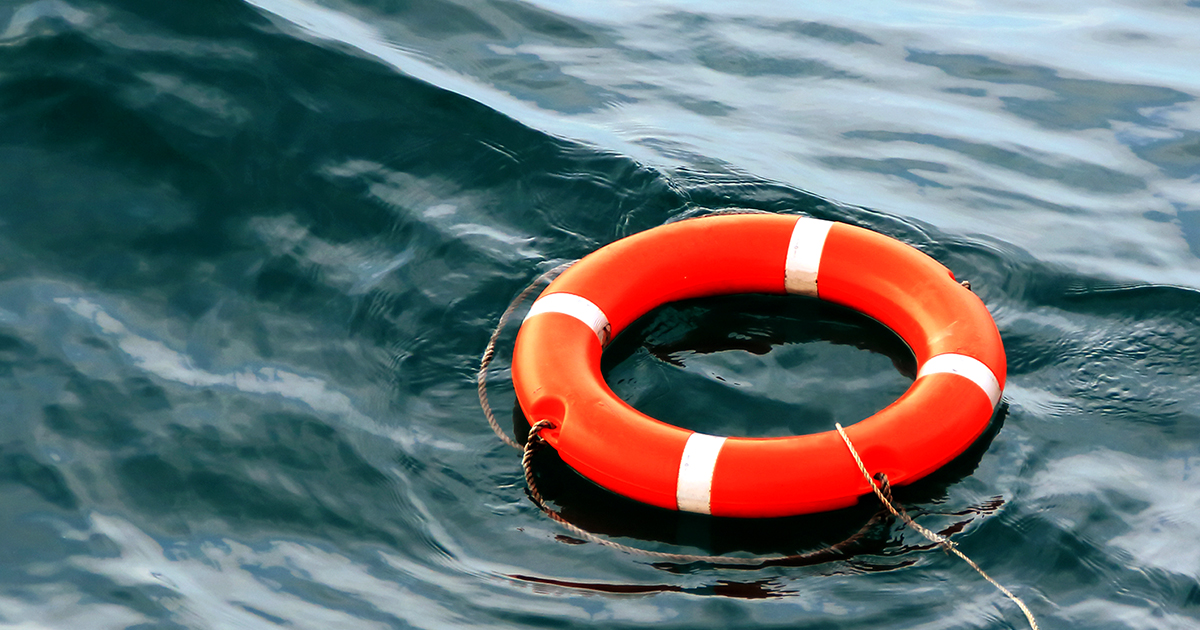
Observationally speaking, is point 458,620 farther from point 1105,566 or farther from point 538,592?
point 1105,566

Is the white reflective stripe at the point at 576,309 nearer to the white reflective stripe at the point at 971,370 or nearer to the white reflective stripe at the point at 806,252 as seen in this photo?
the white reflective stripe at the point at 806,252

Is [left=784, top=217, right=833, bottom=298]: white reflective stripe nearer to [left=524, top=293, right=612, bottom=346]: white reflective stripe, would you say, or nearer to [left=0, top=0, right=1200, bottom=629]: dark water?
[left=0, top=0, right=1200, bottom=629]: dark water

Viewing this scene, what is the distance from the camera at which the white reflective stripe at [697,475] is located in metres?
2.58

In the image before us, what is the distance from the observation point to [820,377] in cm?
313

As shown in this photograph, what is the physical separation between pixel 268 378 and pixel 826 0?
3862 mm

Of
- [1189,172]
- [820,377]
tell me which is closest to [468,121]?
[820,377]

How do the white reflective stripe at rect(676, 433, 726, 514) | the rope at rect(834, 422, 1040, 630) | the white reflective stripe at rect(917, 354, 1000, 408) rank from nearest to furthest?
the rope at rect(834, 422, 1040, 630)
the white reflective stripe at rect(676, 433, 726, 514)
the white reflective stripe at rect(917, 354, 1000, 408)

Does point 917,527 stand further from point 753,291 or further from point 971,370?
point 753,291

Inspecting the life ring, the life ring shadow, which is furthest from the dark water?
the life ring

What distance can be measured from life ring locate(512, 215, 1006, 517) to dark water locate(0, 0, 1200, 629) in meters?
0.12

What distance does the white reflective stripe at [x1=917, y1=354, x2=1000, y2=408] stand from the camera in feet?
9.08

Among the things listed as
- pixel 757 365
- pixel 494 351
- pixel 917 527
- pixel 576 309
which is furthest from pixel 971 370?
pixel 494 351

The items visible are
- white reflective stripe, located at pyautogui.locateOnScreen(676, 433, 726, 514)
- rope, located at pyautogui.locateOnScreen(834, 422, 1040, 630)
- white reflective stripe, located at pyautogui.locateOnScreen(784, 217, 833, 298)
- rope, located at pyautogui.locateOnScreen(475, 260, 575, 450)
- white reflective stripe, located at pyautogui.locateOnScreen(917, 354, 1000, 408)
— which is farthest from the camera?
white reflective stripe, located at pyautogui.locateOnScreen(784, 217, 833, 298)

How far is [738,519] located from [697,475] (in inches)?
7.5
